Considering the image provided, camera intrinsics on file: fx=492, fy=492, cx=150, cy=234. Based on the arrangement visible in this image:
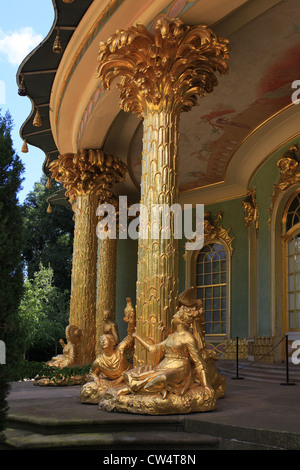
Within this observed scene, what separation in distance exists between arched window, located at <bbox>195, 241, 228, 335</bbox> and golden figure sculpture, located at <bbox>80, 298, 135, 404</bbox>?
770 centimetres

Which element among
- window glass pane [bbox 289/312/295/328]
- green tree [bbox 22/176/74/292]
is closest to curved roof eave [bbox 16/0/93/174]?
window glass pane [bbox 289/312/295/328]

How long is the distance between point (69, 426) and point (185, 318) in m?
1.74

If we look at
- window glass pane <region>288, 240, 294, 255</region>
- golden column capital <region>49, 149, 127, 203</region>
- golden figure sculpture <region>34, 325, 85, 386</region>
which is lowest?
golden figure sculpture <region>34, 325, 85, 386</region>

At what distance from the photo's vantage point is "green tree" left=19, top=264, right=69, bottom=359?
85.8 ft

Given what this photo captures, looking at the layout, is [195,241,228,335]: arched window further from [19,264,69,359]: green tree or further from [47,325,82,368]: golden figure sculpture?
[19,264,69,359]: green tree

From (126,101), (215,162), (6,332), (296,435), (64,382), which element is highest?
(215,162)

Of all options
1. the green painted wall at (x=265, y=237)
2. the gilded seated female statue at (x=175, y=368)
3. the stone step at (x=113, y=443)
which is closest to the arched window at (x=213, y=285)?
the green painted wall at (x=265, y=237)

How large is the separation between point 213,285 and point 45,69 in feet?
26.9

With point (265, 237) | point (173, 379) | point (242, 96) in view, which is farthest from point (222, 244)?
point (173, 379)

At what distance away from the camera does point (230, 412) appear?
5.07 metres

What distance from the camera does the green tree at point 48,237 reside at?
102ft

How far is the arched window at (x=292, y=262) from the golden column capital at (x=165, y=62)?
5.46 m
